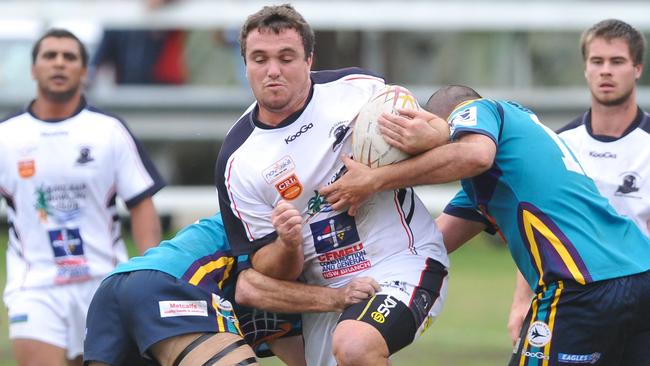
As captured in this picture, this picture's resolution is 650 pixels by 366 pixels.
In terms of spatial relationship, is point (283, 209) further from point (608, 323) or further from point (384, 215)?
point (608, 323)

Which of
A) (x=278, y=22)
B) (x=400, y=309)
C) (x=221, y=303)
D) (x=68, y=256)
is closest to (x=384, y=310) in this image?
(x=400, y=309)

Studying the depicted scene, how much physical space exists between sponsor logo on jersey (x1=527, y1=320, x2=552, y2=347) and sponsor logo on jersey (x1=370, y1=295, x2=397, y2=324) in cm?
68

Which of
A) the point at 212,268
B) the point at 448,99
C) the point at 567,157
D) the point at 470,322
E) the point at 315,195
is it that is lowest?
the point at 470,322

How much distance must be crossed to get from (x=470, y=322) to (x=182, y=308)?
6.36 m

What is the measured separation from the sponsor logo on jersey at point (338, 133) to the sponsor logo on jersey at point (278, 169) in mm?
226

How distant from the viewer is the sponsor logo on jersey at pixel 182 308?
20.8ft

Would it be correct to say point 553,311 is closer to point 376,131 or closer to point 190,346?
point 376,131

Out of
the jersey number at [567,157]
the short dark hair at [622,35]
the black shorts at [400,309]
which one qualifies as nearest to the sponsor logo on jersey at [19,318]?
the black shorts at [400,309]

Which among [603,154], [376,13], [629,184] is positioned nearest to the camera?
[629,184]

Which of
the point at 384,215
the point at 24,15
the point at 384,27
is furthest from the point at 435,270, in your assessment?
the point at 24,15

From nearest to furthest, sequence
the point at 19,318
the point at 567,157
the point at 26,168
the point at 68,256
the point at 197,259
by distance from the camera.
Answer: the point at 567,157, the point at 197,259, the point at 19,318, the point at 68,256, the point at 26,168

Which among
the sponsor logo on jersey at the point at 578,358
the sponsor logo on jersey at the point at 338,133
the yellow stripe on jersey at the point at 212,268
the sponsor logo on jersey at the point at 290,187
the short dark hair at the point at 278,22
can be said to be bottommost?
the sponsor logo on jersey at the point at 578,358

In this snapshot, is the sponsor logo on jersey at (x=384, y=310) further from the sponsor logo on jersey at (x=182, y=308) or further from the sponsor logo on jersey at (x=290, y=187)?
the sponsor logo on jersey at (x=182, y=308)

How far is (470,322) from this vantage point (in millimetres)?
12352
